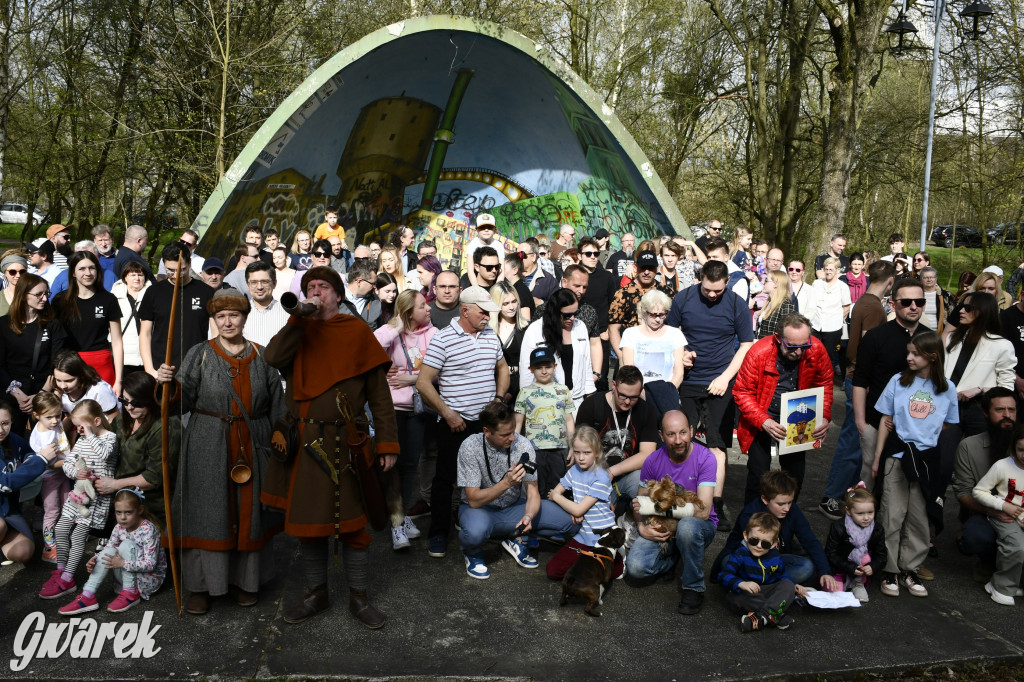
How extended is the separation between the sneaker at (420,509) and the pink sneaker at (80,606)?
2251mm

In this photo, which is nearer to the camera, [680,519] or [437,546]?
[680,519]

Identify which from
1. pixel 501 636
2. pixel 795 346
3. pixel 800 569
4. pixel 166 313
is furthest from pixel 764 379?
pixel 166 313

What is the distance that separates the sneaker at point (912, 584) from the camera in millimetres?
5156

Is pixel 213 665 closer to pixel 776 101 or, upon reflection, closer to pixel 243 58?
pixel 243 58

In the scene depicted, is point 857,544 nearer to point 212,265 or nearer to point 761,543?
point 761,543

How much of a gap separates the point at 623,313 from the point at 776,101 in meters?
18.3

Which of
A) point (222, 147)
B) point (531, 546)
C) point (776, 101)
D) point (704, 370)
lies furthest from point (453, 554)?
point (776, 101)

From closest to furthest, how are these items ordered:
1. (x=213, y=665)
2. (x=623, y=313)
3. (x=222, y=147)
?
(x=213, y=665) < (x=623, y=313) < (x=222, y=147)

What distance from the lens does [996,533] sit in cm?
526

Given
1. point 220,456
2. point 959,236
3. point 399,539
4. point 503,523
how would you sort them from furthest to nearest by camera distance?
1. point 959,236
2. point 399,539
3. point 503,523
4. point 220,456

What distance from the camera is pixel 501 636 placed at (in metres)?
4.54

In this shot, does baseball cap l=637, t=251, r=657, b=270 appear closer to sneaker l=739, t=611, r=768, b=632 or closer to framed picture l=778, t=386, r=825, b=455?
framed picture l=778, t=386, r=825, b=455

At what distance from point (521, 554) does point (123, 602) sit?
2338 mm

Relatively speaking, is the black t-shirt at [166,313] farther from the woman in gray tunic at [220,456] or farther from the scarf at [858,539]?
the scarf at [858,539]
